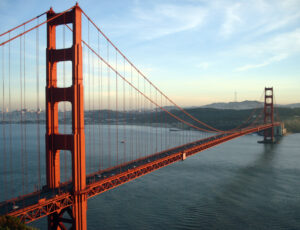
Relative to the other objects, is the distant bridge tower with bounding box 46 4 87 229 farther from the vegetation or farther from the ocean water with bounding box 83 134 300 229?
the ocean water with bounding box 83 134 300 229

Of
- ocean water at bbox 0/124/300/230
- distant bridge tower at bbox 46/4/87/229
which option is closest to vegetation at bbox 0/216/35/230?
distant bridge tower at bbox 46/4/87/229

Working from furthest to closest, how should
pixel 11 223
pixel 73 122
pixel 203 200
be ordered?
pixel 203 200 → pixel 73 122 → pixel 11 223

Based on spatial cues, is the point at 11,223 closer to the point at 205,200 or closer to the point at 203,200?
the point at 203,200

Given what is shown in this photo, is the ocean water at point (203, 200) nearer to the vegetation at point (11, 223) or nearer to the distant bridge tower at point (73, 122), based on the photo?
the distant bridge tower at point (73, 122)

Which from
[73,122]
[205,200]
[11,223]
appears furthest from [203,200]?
[11,223]

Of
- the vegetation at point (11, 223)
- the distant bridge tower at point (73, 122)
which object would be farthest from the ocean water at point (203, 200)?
the vegetation at point (11, 223)

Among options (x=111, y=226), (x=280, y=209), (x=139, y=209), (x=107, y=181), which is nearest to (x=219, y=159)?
(x=280, y=209)
